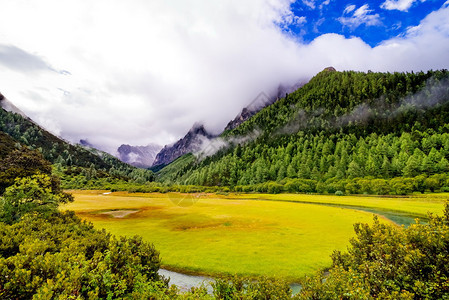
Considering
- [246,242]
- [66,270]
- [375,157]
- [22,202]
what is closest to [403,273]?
[66,270]

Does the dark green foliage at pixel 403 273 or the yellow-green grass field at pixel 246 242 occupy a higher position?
the dark green foliage at pixel 403 273

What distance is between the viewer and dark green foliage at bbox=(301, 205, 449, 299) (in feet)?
26.7

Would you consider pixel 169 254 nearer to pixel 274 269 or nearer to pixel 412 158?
pixel 274 269

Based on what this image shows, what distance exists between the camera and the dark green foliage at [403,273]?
26.7 ft

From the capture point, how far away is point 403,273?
9352mm

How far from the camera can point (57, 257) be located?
7.78 metres

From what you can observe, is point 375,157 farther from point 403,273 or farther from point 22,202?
point 22,202

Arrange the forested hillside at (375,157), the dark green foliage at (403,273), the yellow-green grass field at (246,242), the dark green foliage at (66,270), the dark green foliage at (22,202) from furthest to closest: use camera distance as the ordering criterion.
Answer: the forested hillside at (375,157) → the yellow-green grass field at (246,242) → the dark green foliage at (22,202) → the dark green foliage at (403,273) → the dark green foliage at (66,270)

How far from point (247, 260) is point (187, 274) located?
22.1 feet

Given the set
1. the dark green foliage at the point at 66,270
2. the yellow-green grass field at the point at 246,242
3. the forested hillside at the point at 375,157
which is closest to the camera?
the dark green foliage at the point at 66,270

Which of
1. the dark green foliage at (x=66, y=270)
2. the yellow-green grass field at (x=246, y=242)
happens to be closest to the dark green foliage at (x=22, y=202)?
the dark green foliage at (x=66, y=270)

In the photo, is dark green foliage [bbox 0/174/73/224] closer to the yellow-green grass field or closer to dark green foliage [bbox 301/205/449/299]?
the yellow-green grass field

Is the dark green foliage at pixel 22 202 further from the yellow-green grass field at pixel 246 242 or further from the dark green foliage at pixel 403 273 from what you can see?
the dark green foliage at pixel 403 273

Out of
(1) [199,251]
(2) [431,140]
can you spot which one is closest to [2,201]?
(1) [199,251]
